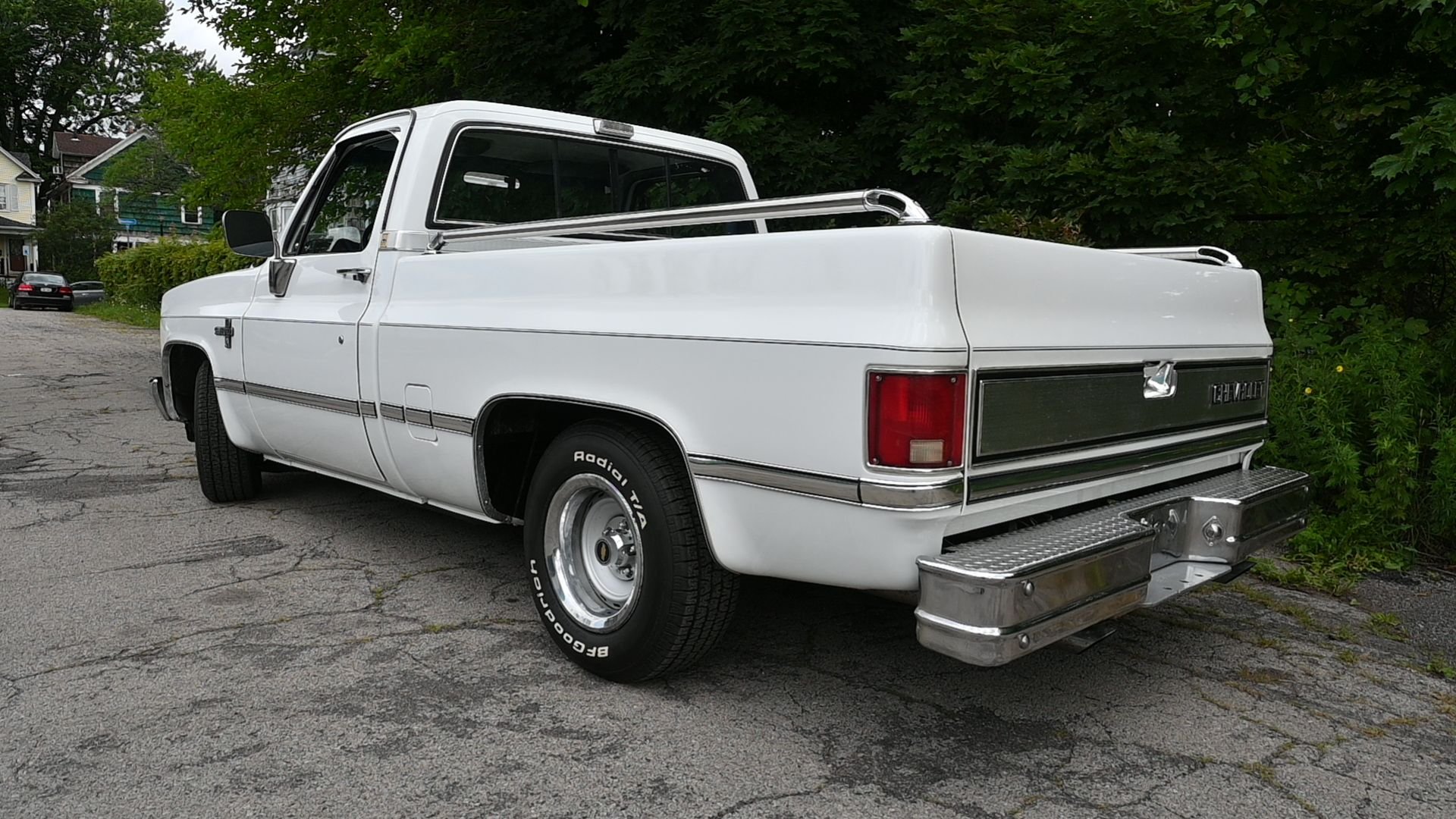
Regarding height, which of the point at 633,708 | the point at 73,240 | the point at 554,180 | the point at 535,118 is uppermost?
the point at 73,240

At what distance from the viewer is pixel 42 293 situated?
108 feet

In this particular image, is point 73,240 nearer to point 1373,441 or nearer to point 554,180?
point 554,180

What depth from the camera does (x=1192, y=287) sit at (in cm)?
339

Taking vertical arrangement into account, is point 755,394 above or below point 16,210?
below

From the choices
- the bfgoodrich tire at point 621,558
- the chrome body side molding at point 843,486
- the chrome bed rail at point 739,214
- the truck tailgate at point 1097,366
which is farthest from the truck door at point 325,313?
the truck tailgate at point 1097,366

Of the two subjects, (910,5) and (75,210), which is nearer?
(910,5)

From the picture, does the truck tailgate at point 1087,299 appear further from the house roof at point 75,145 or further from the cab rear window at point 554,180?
the house roof at point 75,145

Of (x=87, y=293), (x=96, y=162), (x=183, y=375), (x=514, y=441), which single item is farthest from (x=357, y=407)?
(x=96, y=162)

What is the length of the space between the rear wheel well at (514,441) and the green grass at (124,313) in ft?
70.8

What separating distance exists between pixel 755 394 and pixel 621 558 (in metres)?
0.90

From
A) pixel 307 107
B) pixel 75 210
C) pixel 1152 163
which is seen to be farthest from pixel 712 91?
pixel 75 210

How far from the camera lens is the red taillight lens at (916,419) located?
244 cm

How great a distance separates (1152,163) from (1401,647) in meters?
4.06

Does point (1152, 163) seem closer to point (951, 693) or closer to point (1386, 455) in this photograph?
point (1386, 455)
